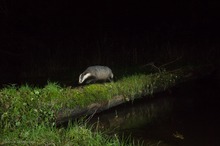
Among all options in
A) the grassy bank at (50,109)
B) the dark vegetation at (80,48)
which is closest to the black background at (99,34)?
the dark vegetation at (80,48)

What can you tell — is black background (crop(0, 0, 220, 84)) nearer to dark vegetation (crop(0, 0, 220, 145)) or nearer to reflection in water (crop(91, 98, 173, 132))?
dark vegetation (crop(0, 0, 220, 145))

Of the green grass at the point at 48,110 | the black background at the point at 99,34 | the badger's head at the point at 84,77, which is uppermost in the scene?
the black background at the point at 99,34

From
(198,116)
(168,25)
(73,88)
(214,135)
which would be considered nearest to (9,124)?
(73,88)

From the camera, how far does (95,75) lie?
321 inches

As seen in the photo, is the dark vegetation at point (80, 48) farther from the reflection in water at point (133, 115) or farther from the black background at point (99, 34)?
the reflection in water at point (133, 115)

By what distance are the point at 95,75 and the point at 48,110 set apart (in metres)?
2.06

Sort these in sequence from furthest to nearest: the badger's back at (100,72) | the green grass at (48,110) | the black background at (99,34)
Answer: the black background at (99,34) → the badger's back at (100,72) → the green grass at (48,110)

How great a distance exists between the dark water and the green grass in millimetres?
415

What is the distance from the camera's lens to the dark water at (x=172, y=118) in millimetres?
6609

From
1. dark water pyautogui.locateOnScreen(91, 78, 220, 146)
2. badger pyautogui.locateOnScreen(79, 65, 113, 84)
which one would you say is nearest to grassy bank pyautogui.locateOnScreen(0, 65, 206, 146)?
badger pyautogui.locateOnScreen(79, 65, 113, 84)

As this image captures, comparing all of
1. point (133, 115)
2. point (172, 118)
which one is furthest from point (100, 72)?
point (172, 118)

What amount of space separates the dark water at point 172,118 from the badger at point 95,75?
76 centimetres

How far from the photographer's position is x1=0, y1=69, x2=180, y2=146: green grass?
17.3 ft

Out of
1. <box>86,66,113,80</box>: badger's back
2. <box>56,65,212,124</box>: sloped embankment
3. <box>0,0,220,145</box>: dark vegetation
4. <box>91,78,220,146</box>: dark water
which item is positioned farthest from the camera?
<box>86,66,113,80</box>: badger's back
